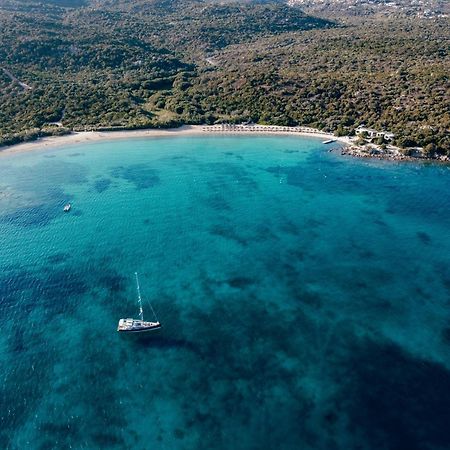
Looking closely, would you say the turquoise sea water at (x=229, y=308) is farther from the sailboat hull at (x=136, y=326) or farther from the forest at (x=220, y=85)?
the forest at (x=220, y=85)

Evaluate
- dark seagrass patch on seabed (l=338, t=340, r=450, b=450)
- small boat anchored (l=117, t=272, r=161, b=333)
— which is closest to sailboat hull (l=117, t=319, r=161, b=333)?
small boat anchored (l=117, t=272, r=161, b=333)

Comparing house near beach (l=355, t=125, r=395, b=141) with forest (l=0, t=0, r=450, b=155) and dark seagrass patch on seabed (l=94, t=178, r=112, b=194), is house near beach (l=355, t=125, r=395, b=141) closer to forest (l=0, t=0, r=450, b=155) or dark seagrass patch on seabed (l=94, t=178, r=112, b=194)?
forest (l=0, t=0, r=450, b=155)

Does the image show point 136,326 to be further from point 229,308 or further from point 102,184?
point 102,184

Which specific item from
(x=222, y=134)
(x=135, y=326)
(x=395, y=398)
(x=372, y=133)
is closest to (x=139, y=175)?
(x=222, y=134)

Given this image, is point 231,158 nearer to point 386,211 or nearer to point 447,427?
point 386,211

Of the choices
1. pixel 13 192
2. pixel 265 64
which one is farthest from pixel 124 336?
pixel 265 64

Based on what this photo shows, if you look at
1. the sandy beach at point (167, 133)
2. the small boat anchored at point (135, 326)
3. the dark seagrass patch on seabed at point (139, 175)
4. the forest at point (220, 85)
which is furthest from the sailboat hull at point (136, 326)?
the forest at point (220, 85)

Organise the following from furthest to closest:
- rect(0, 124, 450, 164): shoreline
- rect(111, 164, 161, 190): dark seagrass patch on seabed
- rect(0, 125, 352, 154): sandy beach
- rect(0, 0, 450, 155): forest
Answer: rect(0, 0, 450, 155): forest, rect(0, 125, 352, 154): sandy beach, rect(0, 124, 450, 164): shoreline, rect(111, 164, 161, 190): dark seagrass patch on seabed
